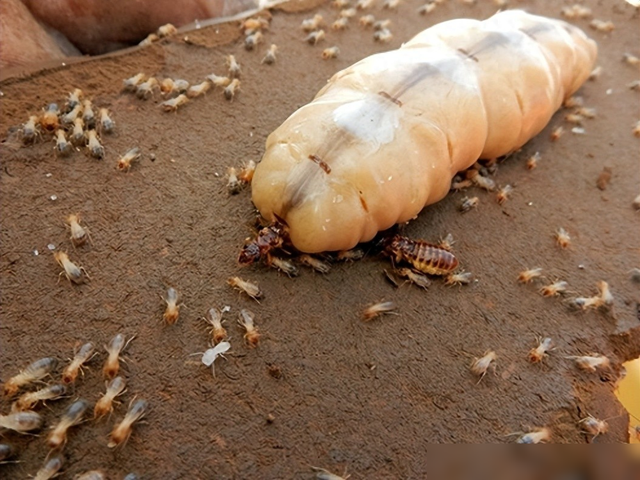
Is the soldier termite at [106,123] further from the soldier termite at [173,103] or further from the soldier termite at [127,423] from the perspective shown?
the soldier termite at [127,423]

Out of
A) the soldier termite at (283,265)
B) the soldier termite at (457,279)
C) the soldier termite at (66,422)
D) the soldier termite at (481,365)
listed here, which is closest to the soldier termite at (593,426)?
the soldier termite at (481,365)

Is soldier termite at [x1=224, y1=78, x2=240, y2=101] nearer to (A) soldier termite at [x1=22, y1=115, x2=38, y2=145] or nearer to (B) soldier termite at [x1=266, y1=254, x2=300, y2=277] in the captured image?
(A) soldier termite at [x1=22, y1=115, x2=38, y2=145]

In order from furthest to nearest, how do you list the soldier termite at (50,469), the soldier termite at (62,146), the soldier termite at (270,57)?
the soldier termite at (270,57)
the soldier termite at (62,146)
the soldier termite at (50,469)

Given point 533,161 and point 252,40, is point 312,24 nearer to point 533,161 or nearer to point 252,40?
point 252,40

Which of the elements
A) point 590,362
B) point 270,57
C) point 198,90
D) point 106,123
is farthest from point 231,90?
point 590,362

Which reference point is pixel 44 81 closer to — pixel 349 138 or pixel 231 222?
pixel 231 222
